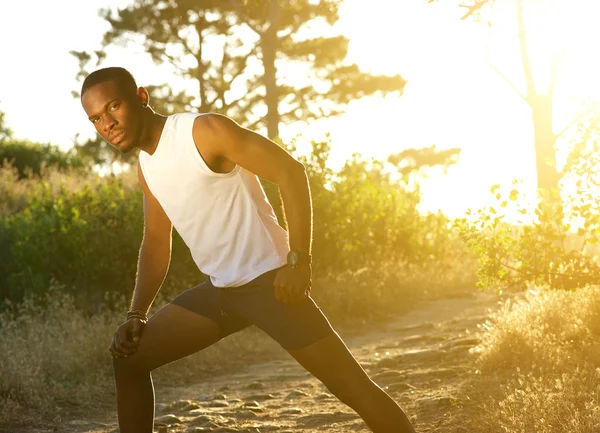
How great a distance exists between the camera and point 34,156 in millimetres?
30531

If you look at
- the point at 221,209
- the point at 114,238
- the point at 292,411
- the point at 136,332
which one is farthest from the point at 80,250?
the point at 221,209

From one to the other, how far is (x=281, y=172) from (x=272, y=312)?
619 mm

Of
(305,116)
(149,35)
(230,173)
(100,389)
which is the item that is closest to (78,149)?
(149,35)

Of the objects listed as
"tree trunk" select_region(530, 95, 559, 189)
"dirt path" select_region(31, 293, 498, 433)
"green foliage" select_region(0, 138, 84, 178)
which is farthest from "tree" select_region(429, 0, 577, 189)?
"green foliage" select_region(0, 138, 84, 178)

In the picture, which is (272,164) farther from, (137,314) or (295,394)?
(295,394)

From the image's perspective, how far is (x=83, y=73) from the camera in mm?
27219

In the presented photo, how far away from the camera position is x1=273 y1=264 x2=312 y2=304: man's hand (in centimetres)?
366

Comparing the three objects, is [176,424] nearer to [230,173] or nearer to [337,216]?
[230,173]

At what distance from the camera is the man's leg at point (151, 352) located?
13.7 feet

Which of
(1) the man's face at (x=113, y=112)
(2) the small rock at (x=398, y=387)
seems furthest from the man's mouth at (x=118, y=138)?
(2) the small rock at (x=398, y=387)

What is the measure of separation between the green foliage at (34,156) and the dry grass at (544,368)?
23916 millimetres

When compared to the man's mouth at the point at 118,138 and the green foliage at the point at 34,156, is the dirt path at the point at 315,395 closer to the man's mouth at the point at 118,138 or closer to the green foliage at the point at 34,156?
the man's mouth at the point at 118,138

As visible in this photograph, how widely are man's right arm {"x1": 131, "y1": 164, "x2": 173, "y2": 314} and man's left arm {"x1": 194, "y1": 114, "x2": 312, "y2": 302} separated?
0.88 meters

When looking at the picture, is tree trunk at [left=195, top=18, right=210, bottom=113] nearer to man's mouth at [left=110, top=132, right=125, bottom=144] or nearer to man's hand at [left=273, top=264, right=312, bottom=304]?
man's mouth at [left=110, top=132, right=125, bottom=144]
